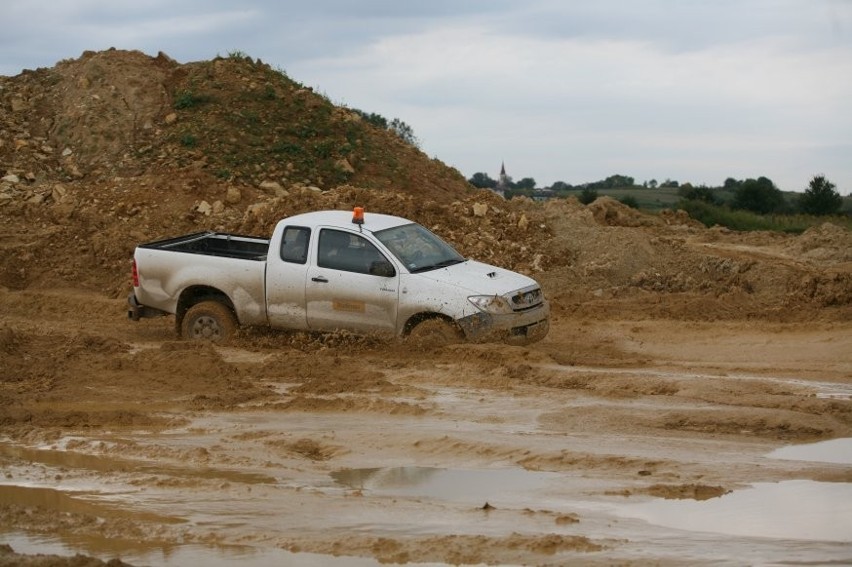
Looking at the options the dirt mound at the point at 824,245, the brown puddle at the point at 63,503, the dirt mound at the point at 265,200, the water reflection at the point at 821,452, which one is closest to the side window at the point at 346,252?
the dirt mound at the point at 265,200

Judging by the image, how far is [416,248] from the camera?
1455cm

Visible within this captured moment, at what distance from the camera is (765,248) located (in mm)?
23109

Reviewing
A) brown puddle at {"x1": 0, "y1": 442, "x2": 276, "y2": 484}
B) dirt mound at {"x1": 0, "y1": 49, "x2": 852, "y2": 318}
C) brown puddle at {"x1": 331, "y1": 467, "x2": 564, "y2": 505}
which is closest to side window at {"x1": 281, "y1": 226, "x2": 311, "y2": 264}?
brown puddle at {"x1": 0, "y1": 442, "x2": 276, "y2": 484}

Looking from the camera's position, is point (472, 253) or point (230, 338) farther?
point (472, 253)

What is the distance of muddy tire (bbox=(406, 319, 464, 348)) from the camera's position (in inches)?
541

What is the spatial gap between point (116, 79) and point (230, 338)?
14.6m

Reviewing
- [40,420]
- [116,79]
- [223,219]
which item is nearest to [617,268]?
[223,219]

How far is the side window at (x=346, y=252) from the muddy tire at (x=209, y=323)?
144 cm

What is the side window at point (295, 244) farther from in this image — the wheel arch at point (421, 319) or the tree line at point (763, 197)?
the tree line at point (763, 197)

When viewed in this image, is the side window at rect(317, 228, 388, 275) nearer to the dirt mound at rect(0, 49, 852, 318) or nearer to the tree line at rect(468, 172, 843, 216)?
the dirt mound at rect(0, 49, 852, 318)

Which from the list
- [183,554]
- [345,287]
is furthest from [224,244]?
[183,554]

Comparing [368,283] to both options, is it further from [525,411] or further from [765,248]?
[765,248]

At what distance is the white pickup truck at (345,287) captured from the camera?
13.8 m

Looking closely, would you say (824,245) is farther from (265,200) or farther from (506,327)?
(506,327)
